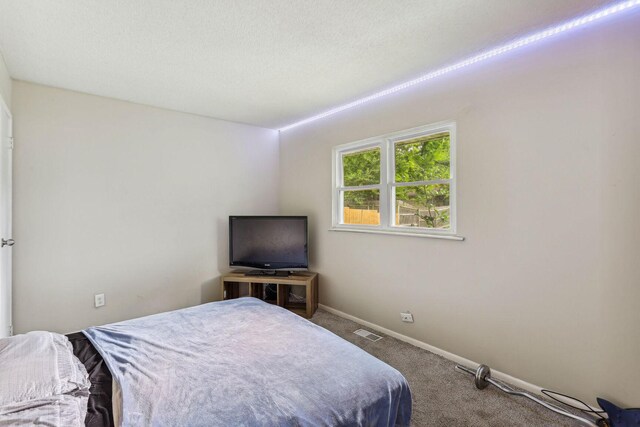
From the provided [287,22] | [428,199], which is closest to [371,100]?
[428,199]

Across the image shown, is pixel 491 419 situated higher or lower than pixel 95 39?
lower

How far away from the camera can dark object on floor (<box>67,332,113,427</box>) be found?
1.09 meters

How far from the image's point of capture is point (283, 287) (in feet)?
11.9

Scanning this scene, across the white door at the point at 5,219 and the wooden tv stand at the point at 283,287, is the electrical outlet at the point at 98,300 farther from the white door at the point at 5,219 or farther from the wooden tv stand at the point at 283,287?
the wooden tv stand at the point at 283,287

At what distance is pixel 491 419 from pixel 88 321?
135 inches

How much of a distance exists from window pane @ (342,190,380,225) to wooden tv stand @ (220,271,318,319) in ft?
2.75

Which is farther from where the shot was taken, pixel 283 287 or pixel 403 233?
pixel 283 287

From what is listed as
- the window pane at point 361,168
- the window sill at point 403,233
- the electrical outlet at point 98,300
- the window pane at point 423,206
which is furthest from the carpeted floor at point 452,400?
the electrical outlet at point 98,300

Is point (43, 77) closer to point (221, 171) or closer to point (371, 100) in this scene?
point (221, 171)

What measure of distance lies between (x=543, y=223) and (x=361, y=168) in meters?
1.82

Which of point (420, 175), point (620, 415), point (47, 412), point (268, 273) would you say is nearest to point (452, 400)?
point (620, 415)

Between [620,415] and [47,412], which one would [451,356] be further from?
[47,412]

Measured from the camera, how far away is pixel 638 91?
166cm

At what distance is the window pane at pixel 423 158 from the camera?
263 cm
